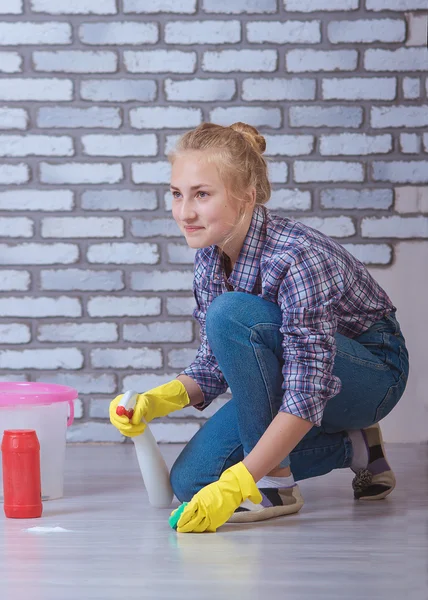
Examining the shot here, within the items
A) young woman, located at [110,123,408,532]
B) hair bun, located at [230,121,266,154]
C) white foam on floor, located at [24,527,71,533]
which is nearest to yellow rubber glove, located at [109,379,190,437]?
young woman, located at [110,123,408,532]

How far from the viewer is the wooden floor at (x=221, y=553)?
125cm

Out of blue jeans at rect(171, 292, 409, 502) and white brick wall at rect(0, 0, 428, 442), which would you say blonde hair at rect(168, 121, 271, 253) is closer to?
blue jeans at rect(171, 292, 409, 502)

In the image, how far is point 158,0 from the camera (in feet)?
8.22

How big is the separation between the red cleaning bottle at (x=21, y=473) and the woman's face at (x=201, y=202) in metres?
0.50

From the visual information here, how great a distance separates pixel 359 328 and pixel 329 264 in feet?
0.70

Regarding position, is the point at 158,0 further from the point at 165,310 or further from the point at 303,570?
the point at 303,570

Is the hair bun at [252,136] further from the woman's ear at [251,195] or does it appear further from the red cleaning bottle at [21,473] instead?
the red cleaning bottle at [21,473]

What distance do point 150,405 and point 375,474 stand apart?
1.63 ft

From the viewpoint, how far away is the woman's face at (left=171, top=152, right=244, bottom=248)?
1.63m

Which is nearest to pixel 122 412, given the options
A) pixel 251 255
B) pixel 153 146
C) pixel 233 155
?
pixel 251 255

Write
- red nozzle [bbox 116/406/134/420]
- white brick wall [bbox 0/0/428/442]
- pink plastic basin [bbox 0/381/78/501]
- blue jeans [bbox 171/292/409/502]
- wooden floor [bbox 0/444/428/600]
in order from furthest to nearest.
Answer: white brick wall [bbox 0/0/428/442], pink plastic basin [bbox 0/381/78/501], red nozzle [bbox 116/406/134/420], blue jeans [bbox 171/292/409/502], wooden floor [bbox 0/444/428/600]

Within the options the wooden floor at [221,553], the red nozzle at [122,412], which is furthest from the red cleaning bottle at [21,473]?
the red nozzle at [122,412]

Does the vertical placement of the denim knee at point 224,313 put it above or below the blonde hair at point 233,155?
below

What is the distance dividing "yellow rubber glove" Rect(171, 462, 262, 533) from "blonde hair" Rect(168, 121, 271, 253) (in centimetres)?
45
